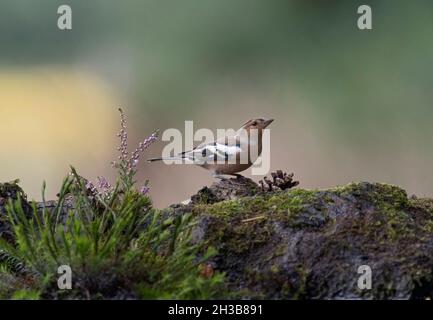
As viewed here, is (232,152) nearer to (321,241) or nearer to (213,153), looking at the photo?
(213,153)

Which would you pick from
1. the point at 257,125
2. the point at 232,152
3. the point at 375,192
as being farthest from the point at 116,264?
the point at 257,125

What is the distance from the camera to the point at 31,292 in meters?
1.65

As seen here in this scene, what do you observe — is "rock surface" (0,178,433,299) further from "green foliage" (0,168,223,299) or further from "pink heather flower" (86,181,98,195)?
"pink heather flower" (86,181,98,195)

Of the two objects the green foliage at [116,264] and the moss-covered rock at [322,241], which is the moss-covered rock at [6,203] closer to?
the green foliage at [116,264]

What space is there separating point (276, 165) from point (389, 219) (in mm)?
3366

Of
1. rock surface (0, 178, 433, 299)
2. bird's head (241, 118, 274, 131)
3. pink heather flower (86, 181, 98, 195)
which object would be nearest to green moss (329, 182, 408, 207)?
rock surface (0, 178, 433, 299)

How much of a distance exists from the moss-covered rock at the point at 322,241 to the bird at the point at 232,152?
811 mm

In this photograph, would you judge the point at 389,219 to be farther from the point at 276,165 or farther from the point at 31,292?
the point at 276,165

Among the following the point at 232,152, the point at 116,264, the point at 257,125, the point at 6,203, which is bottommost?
the point at 116,264

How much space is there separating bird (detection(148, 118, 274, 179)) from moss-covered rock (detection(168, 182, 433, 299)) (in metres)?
0.81

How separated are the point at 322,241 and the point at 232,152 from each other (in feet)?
3.97

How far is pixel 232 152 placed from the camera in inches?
118

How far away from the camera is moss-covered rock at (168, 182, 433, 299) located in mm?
1700

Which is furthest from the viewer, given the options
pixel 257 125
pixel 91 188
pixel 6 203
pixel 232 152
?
pixel 257 125
